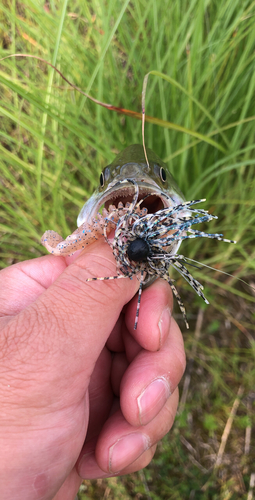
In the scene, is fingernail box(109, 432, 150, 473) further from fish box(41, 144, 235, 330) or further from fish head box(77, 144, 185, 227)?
fish head box(77, 144, 185, 227)

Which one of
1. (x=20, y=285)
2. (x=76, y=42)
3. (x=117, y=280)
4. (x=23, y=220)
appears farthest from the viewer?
(x=23, y=220)

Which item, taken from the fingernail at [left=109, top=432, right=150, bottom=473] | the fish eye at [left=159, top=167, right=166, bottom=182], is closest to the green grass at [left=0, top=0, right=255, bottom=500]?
the fish eye at [left=159, top=167, right=166, bottom=182]

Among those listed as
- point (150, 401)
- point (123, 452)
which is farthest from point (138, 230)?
point (123, 452)

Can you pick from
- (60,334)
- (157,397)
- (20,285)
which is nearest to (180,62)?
(20,285)

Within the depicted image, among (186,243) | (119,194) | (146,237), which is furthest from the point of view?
(186,243)

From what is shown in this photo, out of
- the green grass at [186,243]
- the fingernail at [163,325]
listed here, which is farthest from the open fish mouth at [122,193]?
the green grass at [186,243]

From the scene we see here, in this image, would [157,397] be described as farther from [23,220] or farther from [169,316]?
[23,220]

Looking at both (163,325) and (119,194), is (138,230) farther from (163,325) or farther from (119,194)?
(163,325)
